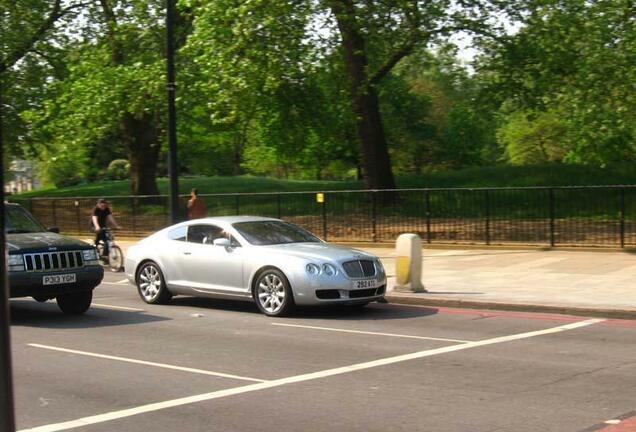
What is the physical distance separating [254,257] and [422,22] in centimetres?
1319

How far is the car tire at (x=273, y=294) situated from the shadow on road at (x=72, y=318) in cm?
140

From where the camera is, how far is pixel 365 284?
1302 centimetres

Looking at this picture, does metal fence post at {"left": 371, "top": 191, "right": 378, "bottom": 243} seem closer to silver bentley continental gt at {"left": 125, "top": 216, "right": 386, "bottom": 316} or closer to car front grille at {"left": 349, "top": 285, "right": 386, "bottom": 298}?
silver bentley continental gt at {"left": 125, "top": 216, "right": 386, "bottom": 316}

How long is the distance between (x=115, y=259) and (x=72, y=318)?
332 inches

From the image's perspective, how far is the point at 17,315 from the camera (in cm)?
1371

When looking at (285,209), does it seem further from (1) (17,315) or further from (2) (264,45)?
(1) (17,315)

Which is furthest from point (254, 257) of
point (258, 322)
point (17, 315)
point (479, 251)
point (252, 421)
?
point (479, 251)

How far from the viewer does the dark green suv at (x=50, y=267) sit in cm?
1245

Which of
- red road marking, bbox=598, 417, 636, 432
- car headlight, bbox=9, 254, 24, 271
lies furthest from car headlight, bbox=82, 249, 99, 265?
red road marking, bbox=598, 417, 636, 432

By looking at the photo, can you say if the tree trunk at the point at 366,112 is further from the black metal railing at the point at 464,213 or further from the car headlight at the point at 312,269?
the car headlight at the point at 312,269

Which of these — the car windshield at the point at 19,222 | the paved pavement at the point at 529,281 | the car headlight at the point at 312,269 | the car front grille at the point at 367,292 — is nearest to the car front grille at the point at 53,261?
the car windshield at the point at 19,222

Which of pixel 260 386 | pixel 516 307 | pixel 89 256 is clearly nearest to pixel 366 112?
pixel 516 307

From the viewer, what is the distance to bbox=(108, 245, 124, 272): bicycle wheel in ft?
70.8

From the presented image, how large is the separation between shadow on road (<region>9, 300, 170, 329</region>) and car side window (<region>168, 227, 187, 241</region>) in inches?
58.0
